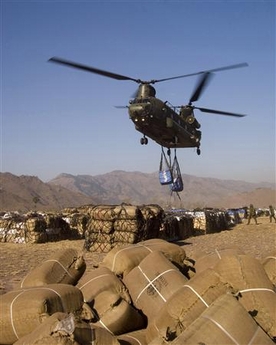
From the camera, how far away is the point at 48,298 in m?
4.39

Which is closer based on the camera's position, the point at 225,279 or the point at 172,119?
the point at 225,279

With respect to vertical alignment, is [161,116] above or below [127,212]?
above

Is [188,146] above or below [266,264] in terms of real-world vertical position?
above

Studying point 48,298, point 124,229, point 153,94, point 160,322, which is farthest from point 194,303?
point 153,94

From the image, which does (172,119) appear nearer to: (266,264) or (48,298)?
(266,264)

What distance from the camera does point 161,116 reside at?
19.4 m

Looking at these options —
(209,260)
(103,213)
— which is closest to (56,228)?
(103,213)

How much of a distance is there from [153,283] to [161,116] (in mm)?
14716

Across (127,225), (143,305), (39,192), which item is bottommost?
(143,305)

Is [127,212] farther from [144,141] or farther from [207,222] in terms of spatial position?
[207,222]

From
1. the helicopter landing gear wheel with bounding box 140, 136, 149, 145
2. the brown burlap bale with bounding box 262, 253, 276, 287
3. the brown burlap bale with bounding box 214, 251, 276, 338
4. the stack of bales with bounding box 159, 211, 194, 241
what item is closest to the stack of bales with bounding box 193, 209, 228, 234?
the stack of bales with bounding box 159, 211, 194, 241

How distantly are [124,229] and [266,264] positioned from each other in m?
9.95

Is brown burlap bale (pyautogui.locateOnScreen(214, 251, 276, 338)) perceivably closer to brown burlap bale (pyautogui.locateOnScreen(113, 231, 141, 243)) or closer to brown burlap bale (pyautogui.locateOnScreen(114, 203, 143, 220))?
brown burlap bale (pyautogui.locateOnScreen(113, 231, 141, 243))

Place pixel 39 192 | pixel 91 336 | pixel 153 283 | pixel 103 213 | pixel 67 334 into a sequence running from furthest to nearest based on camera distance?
pixel 39 192, pixel 103 213, pixel 153 283, pixel 91 336, pixel 67 334
